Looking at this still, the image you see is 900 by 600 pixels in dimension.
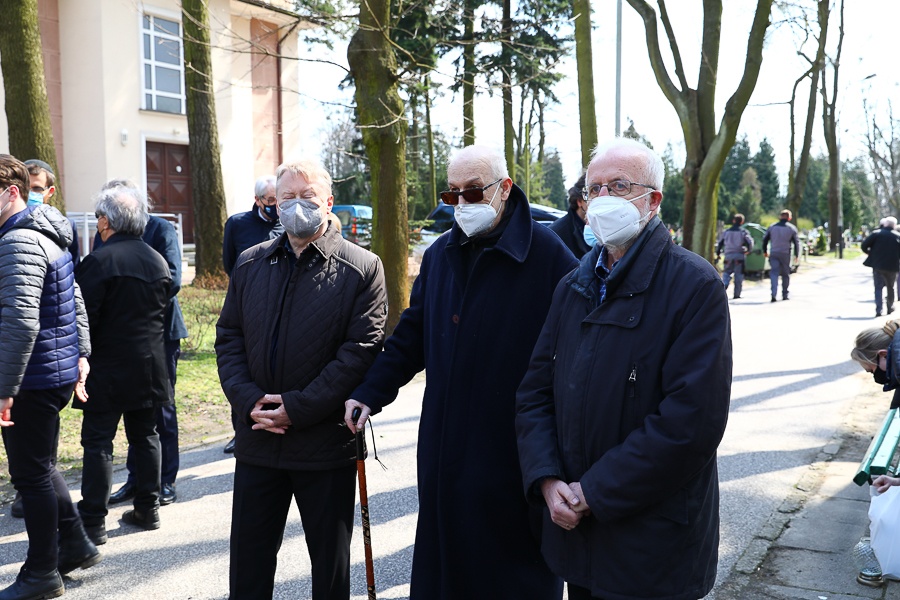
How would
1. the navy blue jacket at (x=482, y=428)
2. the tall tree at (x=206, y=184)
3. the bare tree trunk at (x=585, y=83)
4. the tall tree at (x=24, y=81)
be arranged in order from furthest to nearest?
1. the tall tree at (x=206, y=184)
2. the bare tree trunk at (x=585, y=83)
3. the tall tree at (x=24, y=81)
4. the navy blue jacket at (x=482, y=428)

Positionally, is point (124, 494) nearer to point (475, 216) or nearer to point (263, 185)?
point (263, 185)

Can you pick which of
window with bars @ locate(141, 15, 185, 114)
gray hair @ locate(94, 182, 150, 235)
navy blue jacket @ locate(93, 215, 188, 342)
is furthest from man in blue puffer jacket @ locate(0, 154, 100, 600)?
window with bars @ locate(141, 15, 185, 114)

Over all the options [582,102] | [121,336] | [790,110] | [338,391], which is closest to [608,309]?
[338,391]

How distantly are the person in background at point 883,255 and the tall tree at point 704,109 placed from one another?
4.05m

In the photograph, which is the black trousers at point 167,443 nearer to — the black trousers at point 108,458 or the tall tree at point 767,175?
the black trousers at point 108,458

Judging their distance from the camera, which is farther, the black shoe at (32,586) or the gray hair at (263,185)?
the gray hair at (263,185)

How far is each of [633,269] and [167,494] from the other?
408 cm

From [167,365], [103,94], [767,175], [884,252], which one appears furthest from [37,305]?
[767,175]

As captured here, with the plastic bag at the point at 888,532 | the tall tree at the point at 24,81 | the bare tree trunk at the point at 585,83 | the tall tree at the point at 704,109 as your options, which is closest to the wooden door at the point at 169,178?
the bare tree trunk at the point at 585,83

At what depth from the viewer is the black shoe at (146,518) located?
17.1 ft

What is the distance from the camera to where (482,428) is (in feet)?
11.1

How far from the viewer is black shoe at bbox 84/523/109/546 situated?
4.92 m

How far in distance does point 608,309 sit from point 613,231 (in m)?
0.30

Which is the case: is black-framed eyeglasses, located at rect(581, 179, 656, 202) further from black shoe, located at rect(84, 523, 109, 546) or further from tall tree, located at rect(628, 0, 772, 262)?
tall tree, located at rect(628, 0, 772, 262)
